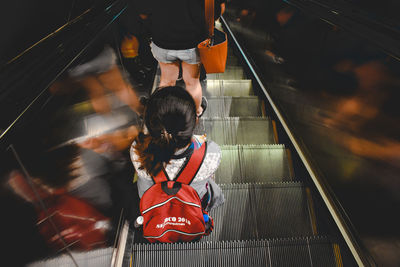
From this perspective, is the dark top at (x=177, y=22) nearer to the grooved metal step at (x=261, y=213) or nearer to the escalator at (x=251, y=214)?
the escalator at (x=251, y=214)

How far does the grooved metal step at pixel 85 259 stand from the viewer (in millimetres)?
838

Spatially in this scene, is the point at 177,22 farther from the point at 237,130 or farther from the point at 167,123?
the point at 237,130

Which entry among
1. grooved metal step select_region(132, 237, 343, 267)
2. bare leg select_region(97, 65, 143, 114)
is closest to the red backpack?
grooved metal step select_region(132, 237, 343, 267)

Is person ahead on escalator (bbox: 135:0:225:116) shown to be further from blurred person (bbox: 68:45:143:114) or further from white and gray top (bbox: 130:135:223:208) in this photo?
white and gray top (bbox: 130:135:223:208)

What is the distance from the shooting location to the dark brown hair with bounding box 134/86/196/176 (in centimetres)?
117

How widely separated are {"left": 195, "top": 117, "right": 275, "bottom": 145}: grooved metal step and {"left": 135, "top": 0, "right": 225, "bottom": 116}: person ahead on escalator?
71 centimetres

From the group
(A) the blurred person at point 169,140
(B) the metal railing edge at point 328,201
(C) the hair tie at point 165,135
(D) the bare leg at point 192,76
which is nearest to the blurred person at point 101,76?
(A) the blurred person at point 169,140

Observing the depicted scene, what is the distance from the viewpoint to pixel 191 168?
4.26 ft

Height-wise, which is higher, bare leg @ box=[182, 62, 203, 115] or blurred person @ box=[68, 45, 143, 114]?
blurred person @ box=[68, 45, 143, 114]

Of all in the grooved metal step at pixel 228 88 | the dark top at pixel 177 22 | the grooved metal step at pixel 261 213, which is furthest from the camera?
Result: the grooved metal step at pixel 228 88

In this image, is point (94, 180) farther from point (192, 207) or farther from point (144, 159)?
point (192, 207)

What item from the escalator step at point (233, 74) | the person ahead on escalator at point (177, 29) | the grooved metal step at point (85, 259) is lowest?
the escalator step at point (233, 74)

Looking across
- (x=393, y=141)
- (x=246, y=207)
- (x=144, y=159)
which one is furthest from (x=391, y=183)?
(x=144, y=159)

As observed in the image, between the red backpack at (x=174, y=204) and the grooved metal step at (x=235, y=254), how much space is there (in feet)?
0.91
